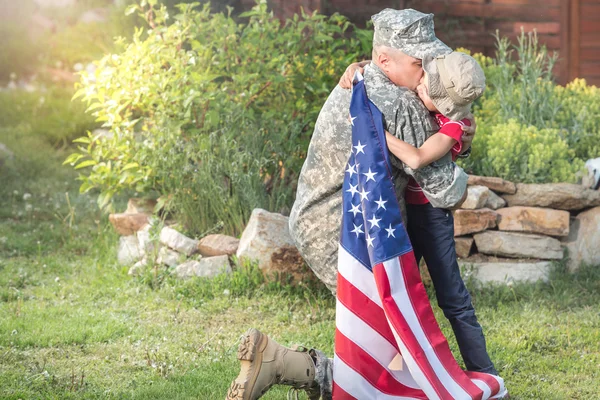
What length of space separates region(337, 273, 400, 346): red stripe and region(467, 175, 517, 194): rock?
7.45ft

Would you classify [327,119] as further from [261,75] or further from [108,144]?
[108,144]

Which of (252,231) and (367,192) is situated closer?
(367,192)

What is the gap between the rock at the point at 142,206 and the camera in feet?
19.4

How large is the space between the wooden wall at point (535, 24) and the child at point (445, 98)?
4.56m

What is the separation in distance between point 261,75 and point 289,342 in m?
2.24

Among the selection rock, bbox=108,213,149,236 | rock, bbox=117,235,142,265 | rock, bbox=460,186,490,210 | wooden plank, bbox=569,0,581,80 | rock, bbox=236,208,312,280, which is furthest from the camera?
wooden plank, bbox=569,0,581,80

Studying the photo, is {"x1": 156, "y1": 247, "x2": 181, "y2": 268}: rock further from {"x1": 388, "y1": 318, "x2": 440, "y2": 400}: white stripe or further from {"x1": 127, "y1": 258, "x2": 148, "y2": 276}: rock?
{"x1": 388, "y1": 318, "x2": 440, "y2": 400}: white stripe

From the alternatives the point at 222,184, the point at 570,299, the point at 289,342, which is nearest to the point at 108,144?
the point at 222,184

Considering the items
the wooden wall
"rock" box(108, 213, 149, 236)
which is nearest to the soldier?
"rock" box(108, 213, 149, 236)

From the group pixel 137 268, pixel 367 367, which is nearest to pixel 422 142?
pixel 367 367

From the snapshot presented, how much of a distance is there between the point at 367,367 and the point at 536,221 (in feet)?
7.82

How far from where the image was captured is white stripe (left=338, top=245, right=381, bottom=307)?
10.1ft

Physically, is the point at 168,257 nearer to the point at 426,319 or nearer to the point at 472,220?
the point at 472,220

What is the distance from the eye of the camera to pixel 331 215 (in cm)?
324
